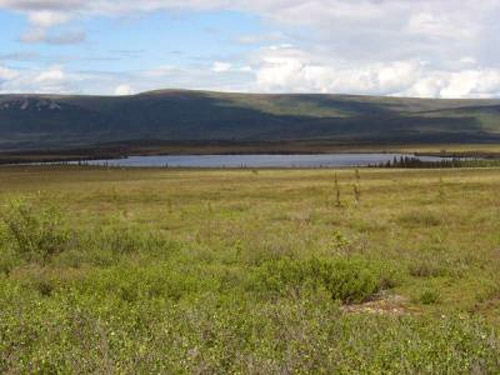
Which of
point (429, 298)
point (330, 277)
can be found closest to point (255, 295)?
point (330, 277)

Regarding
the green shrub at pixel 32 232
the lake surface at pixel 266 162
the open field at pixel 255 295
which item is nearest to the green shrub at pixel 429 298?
the open field at pixel 255 295

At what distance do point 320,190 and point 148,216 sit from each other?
61.4 ft

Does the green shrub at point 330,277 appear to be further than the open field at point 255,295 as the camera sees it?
Yes

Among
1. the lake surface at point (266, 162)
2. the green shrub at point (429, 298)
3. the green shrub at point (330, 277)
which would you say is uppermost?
the green shrub at point (330, 277)

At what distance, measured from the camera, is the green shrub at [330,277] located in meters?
12.7

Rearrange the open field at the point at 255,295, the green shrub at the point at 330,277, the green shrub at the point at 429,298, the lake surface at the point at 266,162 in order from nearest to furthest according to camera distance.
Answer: the open field at the point at 255,295, the green shrub at the point at 429,298, the green shrub at the point at 330,277, the lake surface at the point at 266,162

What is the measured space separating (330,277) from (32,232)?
8762 mm

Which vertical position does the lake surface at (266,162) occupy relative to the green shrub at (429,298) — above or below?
below

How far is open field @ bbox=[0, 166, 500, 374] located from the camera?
6.89m

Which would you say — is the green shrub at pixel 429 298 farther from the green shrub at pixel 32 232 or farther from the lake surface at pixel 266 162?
the lake surface at pixel 266 162

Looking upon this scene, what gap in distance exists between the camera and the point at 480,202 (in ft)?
108

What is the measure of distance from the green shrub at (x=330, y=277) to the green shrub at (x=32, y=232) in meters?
6.48

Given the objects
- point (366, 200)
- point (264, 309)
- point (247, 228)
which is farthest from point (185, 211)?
point (264, 309)

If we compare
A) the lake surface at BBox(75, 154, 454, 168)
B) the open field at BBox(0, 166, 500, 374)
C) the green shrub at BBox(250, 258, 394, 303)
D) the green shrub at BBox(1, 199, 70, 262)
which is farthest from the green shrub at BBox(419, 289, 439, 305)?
the lake surface at BBox(75, 154, 454, 168)
